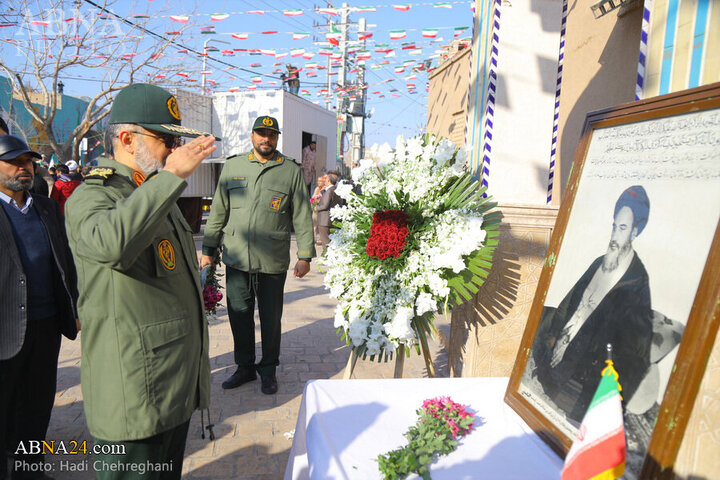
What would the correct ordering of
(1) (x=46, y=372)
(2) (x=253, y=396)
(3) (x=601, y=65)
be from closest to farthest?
(1) (x=46, y=372) → (2) (x=253, y=396) → (3) (x=601, y=65)

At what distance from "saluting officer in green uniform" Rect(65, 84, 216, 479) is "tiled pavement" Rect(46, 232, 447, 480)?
1.19 metres

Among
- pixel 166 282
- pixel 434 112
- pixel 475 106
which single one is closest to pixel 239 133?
pixel 434 112

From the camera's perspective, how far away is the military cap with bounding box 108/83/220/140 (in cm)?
186

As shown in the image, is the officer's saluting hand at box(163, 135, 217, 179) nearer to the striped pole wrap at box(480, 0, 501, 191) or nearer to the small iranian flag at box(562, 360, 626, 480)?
the small iranian flag at box(562, 360, 626, 480)

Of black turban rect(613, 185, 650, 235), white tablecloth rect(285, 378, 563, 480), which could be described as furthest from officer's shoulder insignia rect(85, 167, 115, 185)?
black turban rect(613, 185, 650, 235)

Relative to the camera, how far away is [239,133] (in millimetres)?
16625

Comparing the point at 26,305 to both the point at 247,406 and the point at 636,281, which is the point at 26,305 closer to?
the point at 247,406

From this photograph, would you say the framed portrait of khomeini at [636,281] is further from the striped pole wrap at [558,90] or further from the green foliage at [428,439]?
the striped pole wrap at [558,90]

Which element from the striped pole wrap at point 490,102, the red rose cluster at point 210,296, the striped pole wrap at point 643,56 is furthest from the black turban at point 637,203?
the red rose cluster at point 210,296

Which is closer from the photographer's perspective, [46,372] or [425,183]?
[425,183]

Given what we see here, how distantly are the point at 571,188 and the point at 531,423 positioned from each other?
84 cm

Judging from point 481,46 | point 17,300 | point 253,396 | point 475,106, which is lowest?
point 253,396

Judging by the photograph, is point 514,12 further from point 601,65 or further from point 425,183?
point 601,65

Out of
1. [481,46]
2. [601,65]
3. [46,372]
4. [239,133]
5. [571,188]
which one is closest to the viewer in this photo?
[571,188]
